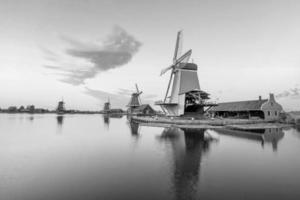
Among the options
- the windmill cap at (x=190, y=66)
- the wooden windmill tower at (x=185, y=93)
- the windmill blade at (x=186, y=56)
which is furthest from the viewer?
the windmill blade at (x=186, y=56)

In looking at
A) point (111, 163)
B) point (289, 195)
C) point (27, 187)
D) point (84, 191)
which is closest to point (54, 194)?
point (84, 191)

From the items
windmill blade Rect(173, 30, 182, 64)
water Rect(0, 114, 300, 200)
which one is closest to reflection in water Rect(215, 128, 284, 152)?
water Rect(0, 114, 300, 200)

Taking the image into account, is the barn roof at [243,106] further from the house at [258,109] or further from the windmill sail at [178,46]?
the windmill sail at [178,46]

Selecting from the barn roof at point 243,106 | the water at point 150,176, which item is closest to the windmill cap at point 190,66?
the barn roof at point 243,106

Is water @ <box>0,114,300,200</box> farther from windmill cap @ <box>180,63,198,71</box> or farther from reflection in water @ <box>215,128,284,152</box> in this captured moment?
windmill cap @ <box>180,63,198,71</box>

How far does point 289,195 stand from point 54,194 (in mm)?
7435

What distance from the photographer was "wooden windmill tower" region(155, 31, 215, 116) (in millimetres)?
29641

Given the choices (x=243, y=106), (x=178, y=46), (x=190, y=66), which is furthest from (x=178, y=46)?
(x=243, y=106)

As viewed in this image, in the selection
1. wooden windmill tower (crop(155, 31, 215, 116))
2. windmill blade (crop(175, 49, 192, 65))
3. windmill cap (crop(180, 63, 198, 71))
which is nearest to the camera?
wooden windmill tower (crop(155, 31, 215, 116))

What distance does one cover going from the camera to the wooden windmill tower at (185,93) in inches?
1167

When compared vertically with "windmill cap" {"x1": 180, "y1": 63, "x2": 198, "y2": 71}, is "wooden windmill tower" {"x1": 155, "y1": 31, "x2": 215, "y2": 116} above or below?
below

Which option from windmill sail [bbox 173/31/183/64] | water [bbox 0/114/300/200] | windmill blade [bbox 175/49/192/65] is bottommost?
water [bbox 0/114/300/200]

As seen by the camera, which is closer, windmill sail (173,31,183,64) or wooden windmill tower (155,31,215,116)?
wooden windmill tower (155,31,215,116)

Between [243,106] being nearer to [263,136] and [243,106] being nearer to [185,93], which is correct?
[185,93]
